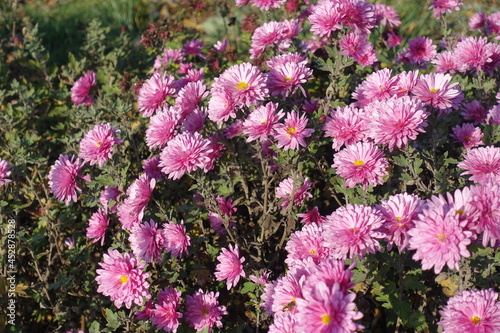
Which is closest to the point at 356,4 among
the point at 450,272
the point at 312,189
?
the point at 312,189

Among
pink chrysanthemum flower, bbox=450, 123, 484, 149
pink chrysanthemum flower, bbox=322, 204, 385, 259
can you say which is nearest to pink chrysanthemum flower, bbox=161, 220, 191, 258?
pink chrysanthemum flower, bbox=322, 204, 385, 259

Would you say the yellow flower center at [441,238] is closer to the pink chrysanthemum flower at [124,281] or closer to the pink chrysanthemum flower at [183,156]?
the pink chrysanthemum flower at [183,156]

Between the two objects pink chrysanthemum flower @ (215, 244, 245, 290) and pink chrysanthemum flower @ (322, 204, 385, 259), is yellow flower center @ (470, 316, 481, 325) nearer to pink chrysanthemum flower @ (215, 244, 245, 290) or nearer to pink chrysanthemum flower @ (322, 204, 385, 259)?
pink chrysanthemum flower @ (322, 204, 385, 259)

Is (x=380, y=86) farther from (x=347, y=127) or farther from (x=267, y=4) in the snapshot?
(x=267, y=4)

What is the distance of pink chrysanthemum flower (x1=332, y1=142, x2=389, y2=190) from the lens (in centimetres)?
186

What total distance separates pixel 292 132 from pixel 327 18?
609 millimetres

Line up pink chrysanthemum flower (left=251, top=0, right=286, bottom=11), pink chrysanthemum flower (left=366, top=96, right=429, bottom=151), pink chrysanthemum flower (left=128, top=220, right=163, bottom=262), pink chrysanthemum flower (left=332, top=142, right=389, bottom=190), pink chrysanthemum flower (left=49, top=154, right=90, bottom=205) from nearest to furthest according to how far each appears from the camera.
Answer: pink chrysanthemum flower (left=366, top=96, right=429, bottom=151) → pink chrysanthemum flower (left=332, top=142, right=389, bottom=190) → pink chrysanthemum flower (left=128, top=220, right=163, bottom=262) → pink chrysanthemum flower (left=49, top=154, right=90, bottom=205) → pink chrysanthemum flower (left=251, top=0, right=286, bottom=11)

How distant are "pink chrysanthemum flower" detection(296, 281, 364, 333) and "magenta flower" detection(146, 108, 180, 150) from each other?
1.09 m

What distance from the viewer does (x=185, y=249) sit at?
210 centimetres

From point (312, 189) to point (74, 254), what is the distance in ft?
4.42

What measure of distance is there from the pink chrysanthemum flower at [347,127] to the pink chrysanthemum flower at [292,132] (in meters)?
0.11

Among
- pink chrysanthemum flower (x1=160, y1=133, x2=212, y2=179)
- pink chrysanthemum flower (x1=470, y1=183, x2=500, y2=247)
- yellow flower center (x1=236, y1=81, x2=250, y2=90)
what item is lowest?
pink chrysanthemum flower (x1=470, y1=183, x2=500, y2=247)

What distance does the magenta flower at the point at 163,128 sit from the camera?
215 cm

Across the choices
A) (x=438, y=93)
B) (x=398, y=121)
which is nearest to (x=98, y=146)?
(x=398, y=121)
